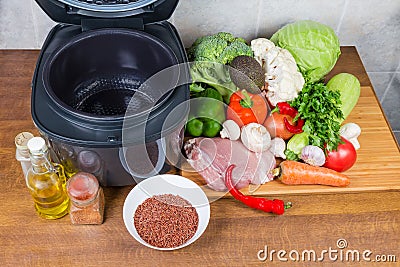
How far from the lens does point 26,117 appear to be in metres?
1.25

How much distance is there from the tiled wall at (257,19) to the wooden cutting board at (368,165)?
0.75 ft

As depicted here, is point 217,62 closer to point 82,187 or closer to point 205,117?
point 205,117

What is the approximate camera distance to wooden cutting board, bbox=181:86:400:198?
1.15 metres

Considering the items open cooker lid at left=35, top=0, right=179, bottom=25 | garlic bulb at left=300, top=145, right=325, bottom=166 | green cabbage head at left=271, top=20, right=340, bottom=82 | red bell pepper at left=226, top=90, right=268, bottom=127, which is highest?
open cooker lid at left=35, top=0, right=179, bottom=25

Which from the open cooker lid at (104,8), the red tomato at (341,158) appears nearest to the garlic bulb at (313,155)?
the red tomato at (341,158)

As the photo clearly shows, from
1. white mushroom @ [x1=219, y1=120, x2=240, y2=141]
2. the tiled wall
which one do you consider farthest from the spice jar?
the tiled wall

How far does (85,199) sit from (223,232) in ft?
0.98

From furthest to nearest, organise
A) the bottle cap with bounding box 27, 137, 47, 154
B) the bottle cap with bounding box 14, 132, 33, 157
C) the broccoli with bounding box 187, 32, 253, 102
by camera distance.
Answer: the broccoli with bounding box 187, 32, 253, 102, the bottle cap with bounding box 14, 132, 33, 157, the bottle cap with bounding box 27, 137, 47, 154

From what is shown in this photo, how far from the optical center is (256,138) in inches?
46.2

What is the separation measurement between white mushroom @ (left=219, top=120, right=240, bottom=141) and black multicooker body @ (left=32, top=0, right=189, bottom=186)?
122mm

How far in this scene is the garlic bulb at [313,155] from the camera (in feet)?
3.84

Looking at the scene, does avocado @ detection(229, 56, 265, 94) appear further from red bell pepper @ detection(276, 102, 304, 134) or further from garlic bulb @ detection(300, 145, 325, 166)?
garlic bulb @ detection(300, 145, 325, 166)

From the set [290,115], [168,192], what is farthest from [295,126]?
[168,192]

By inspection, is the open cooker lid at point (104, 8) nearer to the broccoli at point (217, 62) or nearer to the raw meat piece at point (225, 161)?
the broccoli at point (217, 62)
